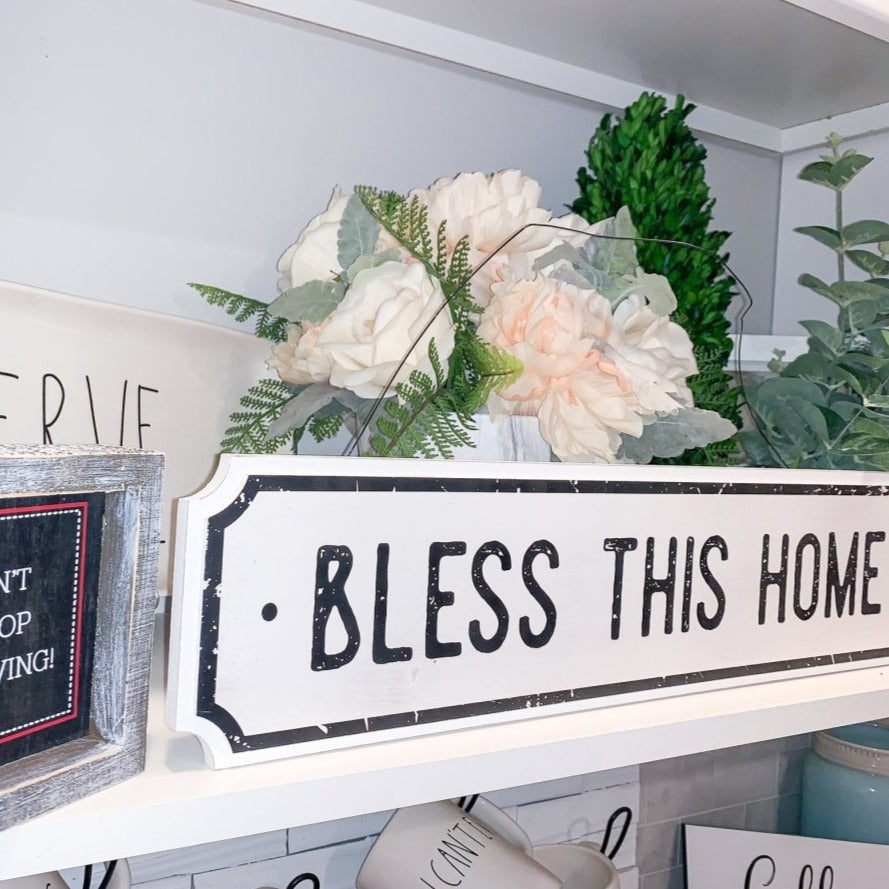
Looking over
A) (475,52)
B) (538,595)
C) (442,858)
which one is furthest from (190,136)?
(442,858)

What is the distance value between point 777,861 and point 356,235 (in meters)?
0.80

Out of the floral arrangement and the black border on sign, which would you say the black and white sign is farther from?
the floral arrangement

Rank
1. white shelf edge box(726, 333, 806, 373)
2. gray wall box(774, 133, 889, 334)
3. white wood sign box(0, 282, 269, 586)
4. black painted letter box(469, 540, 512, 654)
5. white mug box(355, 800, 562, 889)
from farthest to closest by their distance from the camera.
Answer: gray wall box(774, 133, 889, 334)
white shelf edge box(726, 333, 806, 373)
white mug box(355, 800, 562, 889)
white wood sign box(0, 282, 269, 586)
black painted letter box(469, 540, 512, 654)

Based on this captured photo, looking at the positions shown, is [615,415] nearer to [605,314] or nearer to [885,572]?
[605,314]

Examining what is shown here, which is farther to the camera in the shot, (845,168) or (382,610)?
(845,168)

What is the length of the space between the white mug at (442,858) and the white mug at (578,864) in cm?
10

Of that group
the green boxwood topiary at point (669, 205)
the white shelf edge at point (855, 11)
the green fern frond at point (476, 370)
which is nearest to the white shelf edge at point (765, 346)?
the green boxwood topiary at point (669, 205)

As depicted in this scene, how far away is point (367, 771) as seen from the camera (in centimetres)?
41

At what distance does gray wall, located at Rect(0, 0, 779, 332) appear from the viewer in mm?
652

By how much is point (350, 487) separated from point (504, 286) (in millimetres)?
206

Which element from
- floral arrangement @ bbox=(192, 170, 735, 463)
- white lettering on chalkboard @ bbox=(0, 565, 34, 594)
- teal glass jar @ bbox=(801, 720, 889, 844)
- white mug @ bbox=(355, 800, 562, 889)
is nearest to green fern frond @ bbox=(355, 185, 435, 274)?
floral arrangement @ bbox=(192, 170, 735, 463)

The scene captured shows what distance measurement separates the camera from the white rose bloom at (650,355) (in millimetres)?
546

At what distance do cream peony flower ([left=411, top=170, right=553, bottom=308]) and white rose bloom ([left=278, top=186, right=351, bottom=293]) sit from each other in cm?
7

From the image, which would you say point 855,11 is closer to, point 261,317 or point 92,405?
point 261,317
